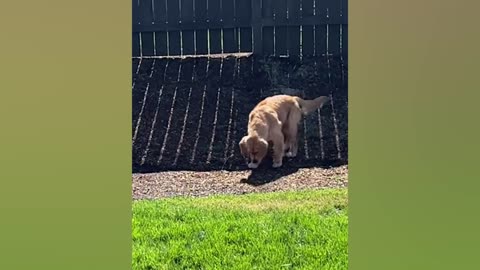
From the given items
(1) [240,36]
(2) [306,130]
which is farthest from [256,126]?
(1) [240,36]

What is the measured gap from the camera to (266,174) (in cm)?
872

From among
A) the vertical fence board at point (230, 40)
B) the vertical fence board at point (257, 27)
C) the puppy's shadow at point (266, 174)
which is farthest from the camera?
the vertical fence board at point (230, 40)

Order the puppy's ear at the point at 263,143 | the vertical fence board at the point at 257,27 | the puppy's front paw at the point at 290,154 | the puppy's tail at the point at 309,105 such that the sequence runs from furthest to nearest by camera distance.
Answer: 1. the vertical fence board at the point at 257,27
2. the puppy's tail at the point at 309,105
3. the puppy's front paw at the point at 290,154
4. the puppy's ear at the point at 263,143

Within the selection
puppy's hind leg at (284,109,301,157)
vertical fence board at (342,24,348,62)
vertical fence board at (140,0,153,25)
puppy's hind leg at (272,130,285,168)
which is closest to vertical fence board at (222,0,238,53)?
vertical fence board at (140,0,153,25)

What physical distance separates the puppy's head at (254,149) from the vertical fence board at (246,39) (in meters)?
3.34

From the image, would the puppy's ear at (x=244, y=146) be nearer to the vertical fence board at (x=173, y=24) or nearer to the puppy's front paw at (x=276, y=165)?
the puppy's front paw at (x=276, y=165)

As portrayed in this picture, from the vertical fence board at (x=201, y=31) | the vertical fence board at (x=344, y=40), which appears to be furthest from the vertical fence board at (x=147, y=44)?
the vertical fence board at (x=344, y=40)

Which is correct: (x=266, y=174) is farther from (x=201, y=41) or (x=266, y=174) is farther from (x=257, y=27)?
(x=201, y=41)

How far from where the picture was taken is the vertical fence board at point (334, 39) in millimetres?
11852

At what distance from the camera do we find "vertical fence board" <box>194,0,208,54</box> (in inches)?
470

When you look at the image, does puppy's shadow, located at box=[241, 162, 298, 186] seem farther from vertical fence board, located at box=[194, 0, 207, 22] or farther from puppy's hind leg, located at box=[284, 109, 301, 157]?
vertical fence board, located at box=[194, 0, 207, 22]

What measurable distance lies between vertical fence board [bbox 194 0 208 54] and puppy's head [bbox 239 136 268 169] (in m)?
3.49
